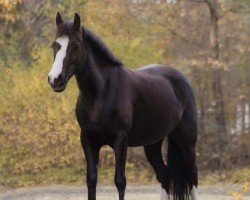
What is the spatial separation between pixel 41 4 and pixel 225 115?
18.6 ft

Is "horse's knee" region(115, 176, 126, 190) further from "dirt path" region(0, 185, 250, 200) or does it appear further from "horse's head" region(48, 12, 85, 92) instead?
"dirt path" region(0, 185, 250, 200)

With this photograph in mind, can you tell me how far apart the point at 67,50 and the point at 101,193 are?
5646mm

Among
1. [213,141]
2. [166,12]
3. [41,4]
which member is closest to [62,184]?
[213,141]

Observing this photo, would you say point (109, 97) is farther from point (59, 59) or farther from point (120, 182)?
point (120, 182)

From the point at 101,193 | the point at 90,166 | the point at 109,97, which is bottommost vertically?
the point at 101,193

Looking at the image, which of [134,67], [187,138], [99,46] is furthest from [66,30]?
[134,67]

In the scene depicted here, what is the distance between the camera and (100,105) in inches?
160

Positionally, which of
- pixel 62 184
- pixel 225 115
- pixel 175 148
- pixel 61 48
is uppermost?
pixel 61 48

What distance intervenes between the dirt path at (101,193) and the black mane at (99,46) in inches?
188

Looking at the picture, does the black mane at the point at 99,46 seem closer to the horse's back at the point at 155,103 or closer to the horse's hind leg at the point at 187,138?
the horse's back at the point at 155,103

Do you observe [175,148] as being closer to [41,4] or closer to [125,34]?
[125,34]

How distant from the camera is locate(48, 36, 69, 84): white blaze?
368cm

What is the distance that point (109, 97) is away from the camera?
4121mm

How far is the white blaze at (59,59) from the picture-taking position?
368cm
